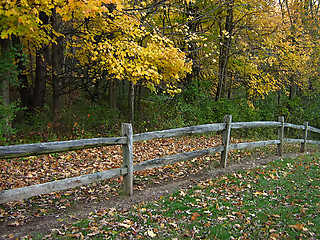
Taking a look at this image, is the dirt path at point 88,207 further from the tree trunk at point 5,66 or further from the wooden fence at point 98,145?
the tree trunk at point 5,66

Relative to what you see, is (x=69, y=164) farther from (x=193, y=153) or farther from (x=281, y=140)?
(x=281, y=140)

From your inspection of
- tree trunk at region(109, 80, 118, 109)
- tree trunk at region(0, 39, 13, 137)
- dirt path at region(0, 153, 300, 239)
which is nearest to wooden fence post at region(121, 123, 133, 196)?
dirt path at region(0, 153, 300, 239)

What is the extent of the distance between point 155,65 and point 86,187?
4847mm

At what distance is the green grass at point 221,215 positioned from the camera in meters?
3.90

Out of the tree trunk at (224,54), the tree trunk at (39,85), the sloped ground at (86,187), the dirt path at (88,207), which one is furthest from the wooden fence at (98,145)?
the tree trunk at (39,85)

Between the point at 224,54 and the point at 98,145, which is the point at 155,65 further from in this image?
the point at 224,54

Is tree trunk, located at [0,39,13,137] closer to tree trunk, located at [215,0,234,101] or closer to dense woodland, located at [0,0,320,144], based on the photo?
dense woodland, located at [0,0,320,144]

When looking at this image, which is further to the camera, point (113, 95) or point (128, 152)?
point (113, 95)

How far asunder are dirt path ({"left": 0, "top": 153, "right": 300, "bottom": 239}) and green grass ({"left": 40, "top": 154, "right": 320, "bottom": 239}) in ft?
0.73

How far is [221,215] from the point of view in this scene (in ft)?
14.8

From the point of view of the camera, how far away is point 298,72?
16188 mm

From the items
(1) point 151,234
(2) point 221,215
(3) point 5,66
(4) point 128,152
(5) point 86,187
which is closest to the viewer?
(1) point 151,234

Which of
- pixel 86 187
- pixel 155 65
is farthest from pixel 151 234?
pixel 155 65

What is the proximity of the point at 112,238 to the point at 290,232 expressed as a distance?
2.67 metres
